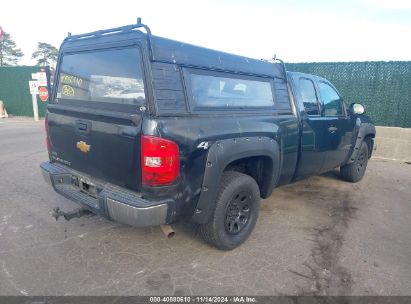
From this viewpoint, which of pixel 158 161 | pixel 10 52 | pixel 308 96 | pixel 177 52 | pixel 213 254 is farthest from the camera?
pixel 10 52

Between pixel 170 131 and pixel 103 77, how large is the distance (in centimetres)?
101

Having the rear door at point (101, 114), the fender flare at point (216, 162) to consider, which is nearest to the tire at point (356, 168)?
the fender flare at point (216, 162)

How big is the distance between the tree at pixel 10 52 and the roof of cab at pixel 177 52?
136 ft

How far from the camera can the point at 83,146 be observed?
3.08 meters

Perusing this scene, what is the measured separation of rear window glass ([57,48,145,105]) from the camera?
2742 mm

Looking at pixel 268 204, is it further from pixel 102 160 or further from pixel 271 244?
pixel 102 160

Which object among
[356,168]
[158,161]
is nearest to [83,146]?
[158,161]

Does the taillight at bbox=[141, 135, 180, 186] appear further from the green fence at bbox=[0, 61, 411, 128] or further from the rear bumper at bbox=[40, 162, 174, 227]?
the green fence at bbox=[0, 61, 411, 128]

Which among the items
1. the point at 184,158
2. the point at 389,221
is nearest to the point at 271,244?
the point at 184,158

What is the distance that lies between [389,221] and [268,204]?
1.55 metres

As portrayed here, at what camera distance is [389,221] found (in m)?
4.21

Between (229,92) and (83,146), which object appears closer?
(83,146)

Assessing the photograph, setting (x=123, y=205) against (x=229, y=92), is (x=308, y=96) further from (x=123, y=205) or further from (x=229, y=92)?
(x=123, y=205)

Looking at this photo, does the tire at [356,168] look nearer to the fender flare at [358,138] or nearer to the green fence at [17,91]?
the fender flare at [358,138]
